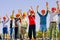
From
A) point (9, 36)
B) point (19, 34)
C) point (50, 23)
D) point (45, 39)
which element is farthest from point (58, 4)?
point (9, 36)

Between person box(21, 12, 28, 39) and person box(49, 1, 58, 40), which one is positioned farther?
person box(21, 12, 28, 39)

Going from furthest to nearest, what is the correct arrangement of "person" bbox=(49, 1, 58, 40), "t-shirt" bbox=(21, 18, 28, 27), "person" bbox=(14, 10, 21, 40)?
1. "person" bbox=(14, 10, 21, 40)
2. "t-shirt" bbox=(21, 18, 28, 27)
3. "person" bbox=(49, 1, 58, 40)

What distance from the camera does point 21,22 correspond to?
15492 millimetres

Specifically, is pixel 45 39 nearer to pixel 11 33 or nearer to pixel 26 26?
pixel 26 26

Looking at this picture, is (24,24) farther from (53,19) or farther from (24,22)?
(53,19)

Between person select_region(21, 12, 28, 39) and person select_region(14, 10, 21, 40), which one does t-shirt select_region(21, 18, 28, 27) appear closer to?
person select_region(21, 12, 28, 39)

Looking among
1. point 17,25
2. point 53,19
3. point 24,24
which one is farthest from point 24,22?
point 53,19

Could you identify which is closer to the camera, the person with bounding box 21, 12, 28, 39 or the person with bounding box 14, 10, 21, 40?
the person with bounding box 21, 12, 28, 39

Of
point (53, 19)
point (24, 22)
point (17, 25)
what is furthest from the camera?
point (17, 25)

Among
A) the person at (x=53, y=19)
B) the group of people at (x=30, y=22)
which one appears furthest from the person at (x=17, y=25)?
the person at (x=53, y=19)

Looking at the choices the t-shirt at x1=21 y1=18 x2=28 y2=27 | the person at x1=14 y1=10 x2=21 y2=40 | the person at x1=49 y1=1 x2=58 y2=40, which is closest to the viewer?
the person at x1=49 y1=1 x2=58 y2=40

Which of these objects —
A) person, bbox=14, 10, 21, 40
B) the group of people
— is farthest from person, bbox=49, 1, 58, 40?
person, bbox=14, 10, 21, 40

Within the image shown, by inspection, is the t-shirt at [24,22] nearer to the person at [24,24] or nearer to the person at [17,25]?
the person at [24,24]

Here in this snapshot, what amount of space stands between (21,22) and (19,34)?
0.83m
